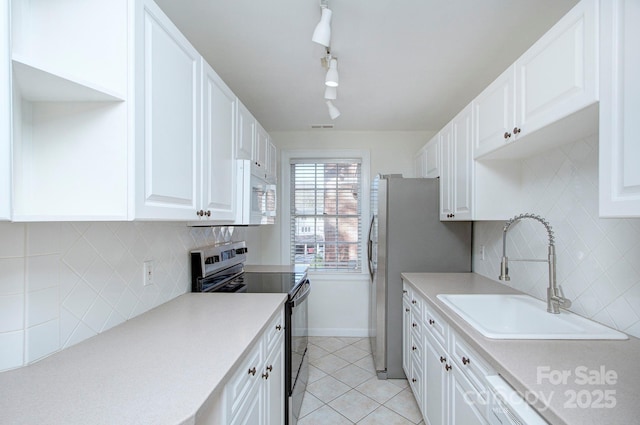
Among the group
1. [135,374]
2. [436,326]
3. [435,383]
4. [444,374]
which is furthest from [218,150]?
[435,383]

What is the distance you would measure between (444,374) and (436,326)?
0.80ft

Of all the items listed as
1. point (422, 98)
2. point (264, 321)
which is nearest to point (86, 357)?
point (264, 321)

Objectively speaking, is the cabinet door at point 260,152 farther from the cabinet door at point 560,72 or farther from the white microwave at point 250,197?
the cabinet door at point 560,72

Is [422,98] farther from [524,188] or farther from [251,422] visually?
[251,422]

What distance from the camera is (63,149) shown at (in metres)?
0.92

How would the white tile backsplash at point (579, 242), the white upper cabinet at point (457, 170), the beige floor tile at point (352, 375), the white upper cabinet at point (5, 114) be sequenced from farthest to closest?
the beige floor tile at point (352, 375) → the white upper cabinet at point (457, 170) → the white tile backsplash at point (579, 242) → the white upper cabinet at point (5, 114)

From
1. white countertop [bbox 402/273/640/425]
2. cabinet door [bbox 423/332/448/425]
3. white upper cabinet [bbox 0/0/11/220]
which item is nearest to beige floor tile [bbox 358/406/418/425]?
cabinet door [bbox 423/332/448/425]

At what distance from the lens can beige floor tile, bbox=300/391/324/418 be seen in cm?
217

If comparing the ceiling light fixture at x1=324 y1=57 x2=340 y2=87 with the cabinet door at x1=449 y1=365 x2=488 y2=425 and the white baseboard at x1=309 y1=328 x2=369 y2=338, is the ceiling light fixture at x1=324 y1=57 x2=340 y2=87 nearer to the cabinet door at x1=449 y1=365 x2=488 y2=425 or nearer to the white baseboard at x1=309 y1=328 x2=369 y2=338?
the cabinet door at x1=449 y1=365 x2=488 y2=425

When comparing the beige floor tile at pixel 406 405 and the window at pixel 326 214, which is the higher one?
the window at pixel 326 214

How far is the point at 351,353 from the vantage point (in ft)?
10.2

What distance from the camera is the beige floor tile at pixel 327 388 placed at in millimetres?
2357

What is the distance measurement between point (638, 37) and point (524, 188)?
4.19 ft

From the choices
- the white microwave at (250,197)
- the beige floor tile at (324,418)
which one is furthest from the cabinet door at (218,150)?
the beige floor tile at (324,418)
